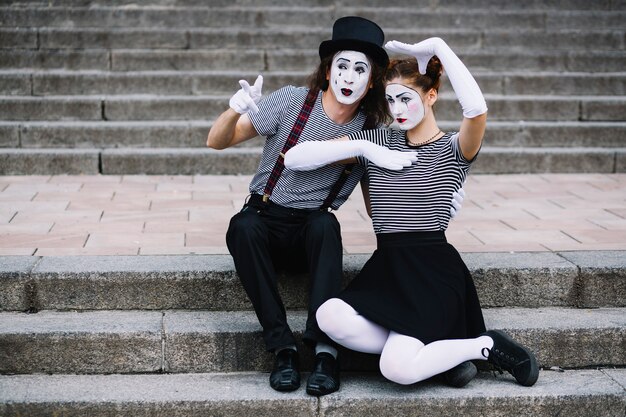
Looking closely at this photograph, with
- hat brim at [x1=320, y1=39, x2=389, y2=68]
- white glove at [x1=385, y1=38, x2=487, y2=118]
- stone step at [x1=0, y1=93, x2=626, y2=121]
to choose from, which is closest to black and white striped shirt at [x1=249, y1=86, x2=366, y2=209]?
hat brim at [x1=320, y1=39, x2=389, y2=68]

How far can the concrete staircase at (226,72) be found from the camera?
712 centimetres

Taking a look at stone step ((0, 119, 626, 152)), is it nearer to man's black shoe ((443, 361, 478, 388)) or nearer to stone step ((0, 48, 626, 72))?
stone step ((0, 48, 626, 72))

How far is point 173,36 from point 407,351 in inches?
Result: 208

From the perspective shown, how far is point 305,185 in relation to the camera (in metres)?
4.16

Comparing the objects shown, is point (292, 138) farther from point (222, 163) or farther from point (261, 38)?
point (261, 38)

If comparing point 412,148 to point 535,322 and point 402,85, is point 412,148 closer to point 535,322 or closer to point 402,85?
point 402,85

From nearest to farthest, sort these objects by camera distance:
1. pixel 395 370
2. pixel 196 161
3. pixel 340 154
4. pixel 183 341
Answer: pixel 395 370, pixel 340 154, pixel 183 341, pixel 196 161

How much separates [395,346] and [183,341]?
0.95 m

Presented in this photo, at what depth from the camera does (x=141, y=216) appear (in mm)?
5473

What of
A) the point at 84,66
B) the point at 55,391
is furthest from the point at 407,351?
the point at 84,66

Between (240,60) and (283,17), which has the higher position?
(283,17)

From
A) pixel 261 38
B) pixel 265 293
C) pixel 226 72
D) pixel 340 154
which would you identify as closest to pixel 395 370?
pixel 265 293

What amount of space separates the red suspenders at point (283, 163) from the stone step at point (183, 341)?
22.8 inches

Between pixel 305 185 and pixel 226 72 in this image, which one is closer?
pixel 305 185
